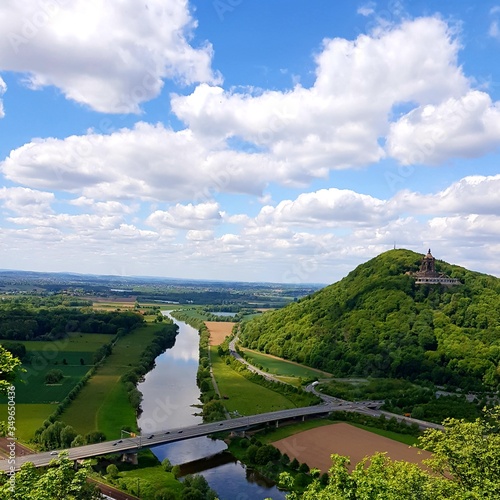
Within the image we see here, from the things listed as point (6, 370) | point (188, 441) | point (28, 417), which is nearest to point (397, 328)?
Result: point (188, 441)

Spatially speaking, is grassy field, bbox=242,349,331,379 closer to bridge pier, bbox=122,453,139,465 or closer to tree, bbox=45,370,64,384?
tree, bbox=45,370,64,384

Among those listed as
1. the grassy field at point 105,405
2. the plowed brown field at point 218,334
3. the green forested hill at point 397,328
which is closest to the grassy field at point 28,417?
the grassy field at point 105,405

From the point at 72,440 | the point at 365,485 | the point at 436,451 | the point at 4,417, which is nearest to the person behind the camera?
the point at 365,485

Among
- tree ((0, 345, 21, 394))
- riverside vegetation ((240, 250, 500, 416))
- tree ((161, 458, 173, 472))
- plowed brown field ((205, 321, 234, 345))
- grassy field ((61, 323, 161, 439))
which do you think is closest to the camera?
tree ((0, 345, 21, 394))

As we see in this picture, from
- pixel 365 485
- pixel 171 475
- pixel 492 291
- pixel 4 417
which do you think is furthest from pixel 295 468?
pixel 492 291

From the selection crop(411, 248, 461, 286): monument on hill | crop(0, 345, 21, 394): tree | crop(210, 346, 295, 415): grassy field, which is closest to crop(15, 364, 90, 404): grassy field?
crop(210, 346, 295, 415): grassy field

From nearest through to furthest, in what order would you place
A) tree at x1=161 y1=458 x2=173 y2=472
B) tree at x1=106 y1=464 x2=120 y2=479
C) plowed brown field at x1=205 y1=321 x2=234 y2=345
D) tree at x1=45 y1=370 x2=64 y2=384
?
1. tree at x1=106 y1=464 x2=120 y2=479
2. tree at x1=161 y1=458 x2=173 y2=472
3. tree at x1=45 y1=370 x2=64 y2=384
4. plowed brown field at x1=205 y1=321 x2=234 y2=345

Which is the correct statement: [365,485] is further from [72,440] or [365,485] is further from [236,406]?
[236,406]
